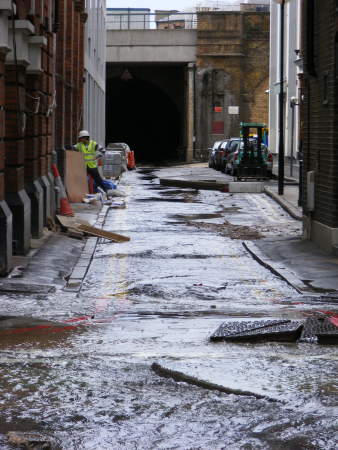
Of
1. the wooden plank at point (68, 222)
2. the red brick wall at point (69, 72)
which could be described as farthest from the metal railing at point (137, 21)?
the wooden plank at point (68, 222)

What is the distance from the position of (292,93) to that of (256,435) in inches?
2216

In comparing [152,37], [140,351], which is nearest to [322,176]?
[140,351]

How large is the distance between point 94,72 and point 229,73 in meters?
22.9

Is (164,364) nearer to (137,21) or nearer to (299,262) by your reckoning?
(299,262)

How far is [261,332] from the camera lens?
9586mm

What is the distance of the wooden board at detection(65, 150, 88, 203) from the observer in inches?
1110

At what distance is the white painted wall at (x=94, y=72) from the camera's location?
145 ft

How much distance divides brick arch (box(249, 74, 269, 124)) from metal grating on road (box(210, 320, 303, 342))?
63.4m

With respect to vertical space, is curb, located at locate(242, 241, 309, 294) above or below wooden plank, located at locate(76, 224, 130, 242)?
below

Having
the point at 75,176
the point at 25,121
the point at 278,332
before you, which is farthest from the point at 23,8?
the point at 75,176

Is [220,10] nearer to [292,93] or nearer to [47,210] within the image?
[292,93]

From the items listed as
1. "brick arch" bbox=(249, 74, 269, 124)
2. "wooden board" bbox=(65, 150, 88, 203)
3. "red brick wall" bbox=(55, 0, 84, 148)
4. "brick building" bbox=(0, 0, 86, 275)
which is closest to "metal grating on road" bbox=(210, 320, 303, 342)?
"brick building" bbox=(0, 0, 86, 275)

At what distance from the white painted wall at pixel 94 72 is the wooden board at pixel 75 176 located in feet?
41.2

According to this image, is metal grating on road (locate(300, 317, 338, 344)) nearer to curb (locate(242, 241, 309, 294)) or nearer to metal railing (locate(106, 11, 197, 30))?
curb (locate(242, 241, 309, 294))
